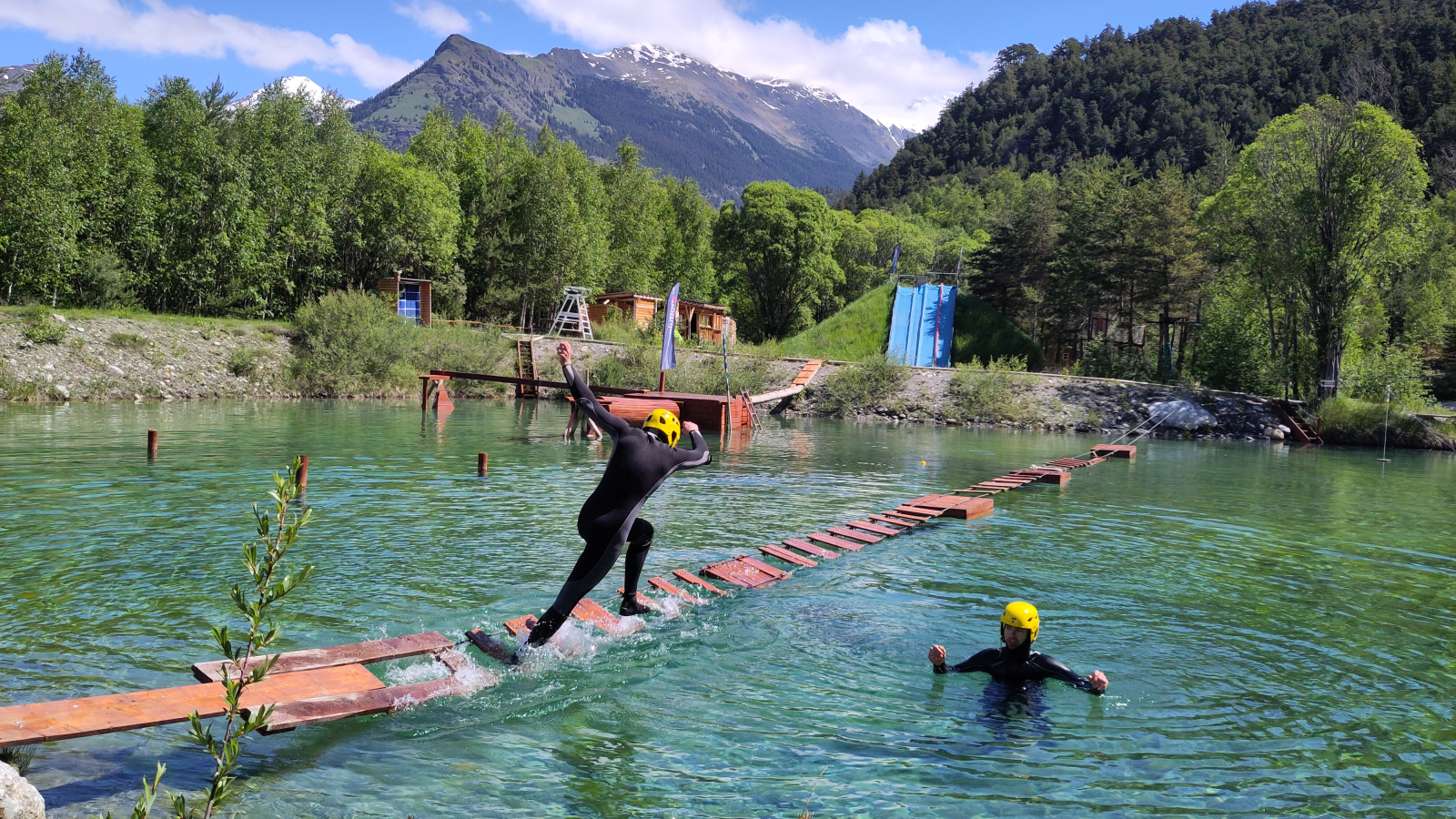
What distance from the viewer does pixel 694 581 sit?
1062cm

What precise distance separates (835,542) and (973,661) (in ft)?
18.8

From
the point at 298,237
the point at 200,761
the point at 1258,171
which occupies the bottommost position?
the point at 200,761

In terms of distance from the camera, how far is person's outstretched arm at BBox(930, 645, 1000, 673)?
7621 millimetres

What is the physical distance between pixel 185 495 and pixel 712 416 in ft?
65.6

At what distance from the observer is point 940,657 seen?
7.65m

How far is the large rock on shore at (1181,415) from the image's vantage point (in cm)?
4188

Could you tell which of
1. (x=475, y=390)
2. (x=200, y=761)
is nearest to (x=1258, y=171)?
(x=475, y=390)

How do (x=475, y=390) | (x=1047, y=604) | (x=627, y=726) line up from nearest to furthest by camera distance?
(x=627, y=726) → (x=1047, y=604) → (x=475, y=390)

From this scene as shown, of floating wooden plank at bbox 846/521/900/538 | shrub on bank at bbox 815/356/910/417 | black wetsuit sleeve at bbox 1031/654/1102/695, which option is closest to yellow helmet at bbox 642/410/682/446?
black wetsuit sleeve at bbox 1031/654/1102/695

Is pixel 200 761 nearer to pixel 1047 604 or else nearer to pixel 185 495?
pixel 1047 604

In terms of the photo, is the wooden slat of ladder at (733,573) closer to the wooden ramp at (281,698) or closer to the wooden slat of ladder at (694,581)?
the wooden slat of ladder at (694,581)

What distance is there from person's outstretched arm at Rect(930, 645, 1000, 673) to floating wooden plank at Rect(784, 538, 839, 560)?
4.92 m

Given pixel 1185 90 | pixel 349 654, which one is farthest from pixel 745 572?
pixel 1185 90

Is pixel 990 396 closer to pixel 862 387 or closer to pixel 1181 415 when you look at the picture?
pixel 862 387
